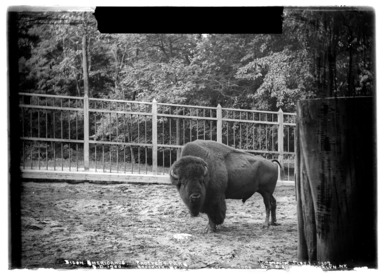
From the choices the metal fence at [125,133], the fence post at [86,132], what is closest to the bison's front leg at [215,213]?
the metal fence at [125,133]

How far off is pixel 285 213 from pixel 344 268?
114 centimetres

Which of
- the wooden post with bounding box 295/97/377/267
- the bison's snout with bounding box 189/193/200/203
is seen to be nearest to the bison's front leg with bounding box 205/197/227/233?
the bison's snout with bounding box 189/193/200/203

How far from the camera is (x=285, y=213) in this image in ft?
8.32

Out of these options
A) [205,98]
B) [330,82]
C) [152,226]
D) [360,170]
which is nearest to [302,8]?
[330,82]

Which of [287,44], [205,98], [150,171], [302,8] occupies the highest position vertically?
[302,8]

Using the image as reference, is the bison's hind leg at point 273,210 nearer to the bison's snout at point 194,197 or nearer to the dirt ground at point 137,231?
the dirt ground at point 137,231

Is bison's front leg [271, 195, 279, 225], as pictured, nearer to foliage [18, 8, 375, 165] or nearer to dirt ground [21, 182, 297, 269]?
dirt ground [21, 182, 297, 269]

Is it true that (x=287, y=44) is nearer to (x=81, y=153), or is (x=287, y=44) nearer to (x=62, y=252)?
(x=81, y=153)

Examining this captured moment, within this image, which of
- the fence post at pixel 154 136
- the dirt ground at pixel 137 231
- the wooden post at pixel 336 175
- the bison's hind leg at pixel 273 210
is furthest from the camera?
the fence post at pixel 154 136

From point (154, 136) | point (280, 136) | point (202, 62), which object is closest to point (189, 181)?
point (154, 136)

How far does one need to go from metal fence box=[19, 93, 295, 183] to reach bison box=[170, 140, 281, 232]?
0.08m

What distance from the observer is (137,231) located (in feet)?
8.35

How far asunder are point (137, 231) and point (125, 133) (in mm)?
674

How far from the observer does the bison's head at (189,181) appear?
106 inches
